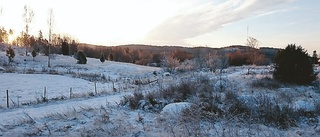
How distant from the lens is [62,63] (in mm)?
59156

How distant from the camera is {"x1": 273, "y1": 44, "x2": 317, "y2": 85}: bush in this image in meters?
22.5

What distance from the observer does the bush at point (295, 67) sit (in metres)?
22.5

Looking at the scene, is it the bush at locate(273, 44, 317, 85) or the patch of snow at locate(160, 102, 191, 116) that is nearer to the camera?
the patch of snow at locate(160, 102, 191, 116)

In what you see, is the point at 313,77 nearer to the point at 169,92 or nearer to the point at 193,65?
the point at 169,92

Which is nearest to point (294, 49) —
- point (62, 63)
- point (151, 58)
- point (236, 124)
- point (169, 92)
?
point (169, 92)

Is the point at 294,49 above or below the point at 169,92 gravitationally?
above

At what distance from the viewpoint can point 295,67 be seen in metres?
23.0

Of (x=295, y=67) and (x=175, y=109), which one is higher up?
(x=295, y=67)

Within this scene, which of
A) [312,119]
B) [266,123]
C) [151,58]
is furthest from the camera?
[151,58]

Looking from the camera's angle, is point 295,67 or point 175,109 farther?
point 295,67

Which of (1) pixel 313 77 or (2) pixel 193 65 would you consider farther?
(2) pixel 193 65

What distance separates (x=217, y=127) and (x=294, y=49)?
1898cm

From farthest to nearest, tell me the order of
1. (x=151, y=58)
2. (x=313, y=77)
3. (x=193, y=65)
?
(x=151, y=58) < (x=193, y=65) < (x=313, y=77)

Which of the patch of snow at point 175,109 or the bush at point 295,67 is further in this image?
the bush at point 295,67
